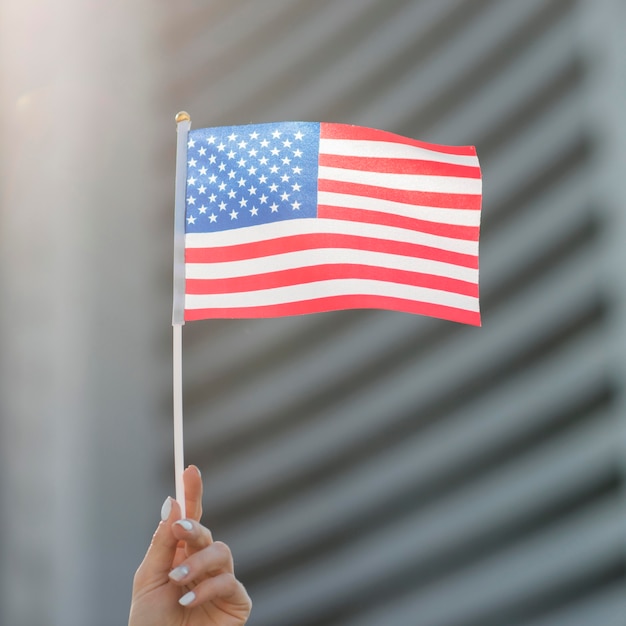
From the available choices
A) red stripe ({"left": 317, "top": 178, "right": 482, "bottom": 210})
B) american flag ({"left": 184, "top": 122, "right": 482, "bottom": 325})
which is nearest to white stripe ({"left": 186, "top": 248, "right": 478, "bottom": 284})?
american flag ({"left": 184, "top": 122, "right": 482, "bottom": 325})

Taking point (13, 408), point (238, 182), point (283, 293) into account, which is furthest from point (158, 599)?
point (13, 408)

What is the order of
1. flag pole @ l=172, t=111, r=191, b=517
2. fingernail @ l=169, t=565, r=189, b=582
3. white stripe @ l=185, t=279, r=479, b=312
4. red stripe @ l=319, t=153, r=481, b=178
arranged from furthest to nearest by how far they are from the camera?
red stripe @ l=319, t=153, r=481, b=178 → white stripe @ l=185, t=279, r=479, b=312 → flag pole @ l=172, t=111, r=191, b=517 → fingernail @ l=169, t=565, r=189, b=582

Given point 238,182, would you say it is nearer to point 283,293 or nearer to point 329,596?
point 283,293

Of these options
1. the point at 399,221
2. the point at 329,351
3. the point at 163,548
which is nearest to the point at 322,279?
the point at 399,221

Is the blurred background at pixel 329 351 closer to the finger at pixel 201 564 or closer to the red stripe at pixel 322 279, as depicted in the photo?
the red stripe at pixel 322 279

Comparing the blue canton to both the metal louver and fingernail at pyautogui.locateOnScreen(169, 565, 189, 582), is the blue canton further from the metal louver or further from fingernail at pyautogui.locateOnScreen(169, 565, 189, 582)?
the metal louver

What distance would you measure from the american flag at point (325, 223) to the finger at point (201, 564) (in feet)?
1.53

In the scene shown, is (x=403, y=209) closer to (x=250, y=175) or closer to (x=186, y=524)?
(x=250, y=175)

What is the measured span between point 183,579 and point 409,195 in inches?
35.7

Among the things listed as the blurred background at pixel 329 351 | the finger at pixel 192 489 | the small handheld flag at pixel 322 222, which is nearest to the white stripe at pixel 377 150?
the small handheld flag at pixel 322 222

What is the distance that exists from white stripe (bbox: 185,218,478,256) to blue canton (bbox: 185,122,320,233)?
0.01 m

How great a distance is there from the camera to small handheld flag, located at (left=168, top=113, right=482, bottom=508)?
1.58 meters

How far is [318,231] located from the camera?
1.64m

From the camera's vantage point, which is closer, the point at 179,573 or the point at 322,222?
the point at 179,573
